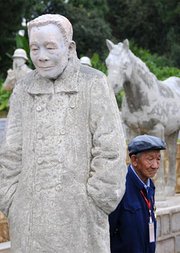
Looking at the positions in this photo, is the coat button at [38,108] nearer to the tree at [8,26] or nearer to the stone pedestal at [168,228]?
the stone pedestal at [168,228]

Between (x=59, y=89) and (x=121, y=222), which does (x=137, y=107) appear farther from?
(x=59, y=89)

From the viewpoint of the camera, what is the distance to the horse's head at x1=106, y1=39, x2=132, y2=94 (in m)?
7.95

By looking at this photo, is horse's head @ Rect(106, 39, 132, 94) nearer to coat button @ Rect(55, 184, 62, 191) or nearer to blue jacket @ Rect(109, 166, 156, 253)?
blue jacket @ Rect(109, 166, 156, 253)

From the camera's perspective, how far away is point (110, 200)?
342 centimetres

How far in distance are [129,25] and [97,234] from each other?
32884mm

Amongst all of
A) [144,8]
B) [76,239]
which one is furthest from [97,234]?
[144,8]

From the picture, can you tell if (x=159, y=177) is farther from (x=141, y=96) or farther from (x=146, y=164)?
(x=146, y=164)

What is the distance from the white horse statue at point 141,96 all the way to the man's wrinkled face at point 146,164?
3.60 meters

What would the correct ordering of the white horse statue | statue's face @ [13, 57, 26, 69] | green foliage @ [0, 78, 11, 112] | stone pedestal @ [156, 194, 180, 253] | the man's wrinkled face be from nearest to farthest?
the man's wrinkled face, stone pedestal @ [156, 194, 180, 253], the white horse statue, statue's face @ [13, 57, 26, 69], green foliage @ [0, 78, 11, 112]

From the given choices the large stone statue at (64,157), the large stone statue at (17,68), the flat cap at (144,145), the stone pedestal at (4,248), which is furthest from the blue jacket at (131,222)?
the large stone statue at (17,68)

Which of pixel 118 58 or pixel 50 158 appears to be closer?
pixel 50 158

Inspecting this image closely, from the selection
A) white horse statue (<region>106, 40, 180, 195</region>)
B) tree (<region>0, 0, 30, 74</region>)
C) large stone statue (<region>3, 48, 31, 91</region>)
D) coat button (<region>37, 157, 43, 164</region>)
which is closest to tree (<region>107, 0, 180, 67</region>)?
tree (<region>0, 0, 30, 74</region>)

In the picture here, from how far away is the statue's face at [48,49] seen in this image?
11.2 ft

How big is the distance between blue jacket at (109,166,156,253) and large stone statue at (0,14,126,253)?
689 mm
